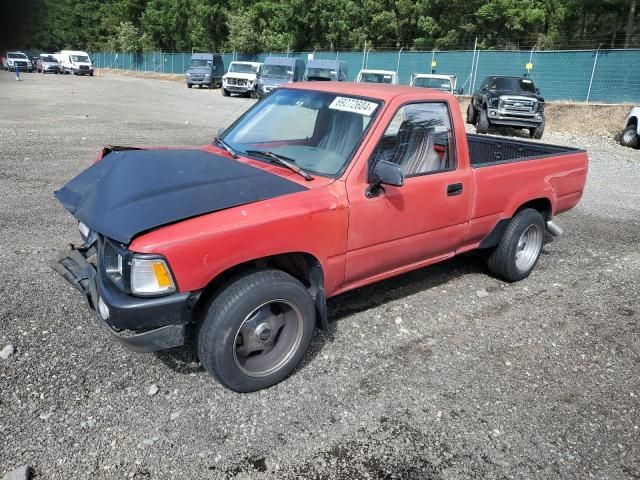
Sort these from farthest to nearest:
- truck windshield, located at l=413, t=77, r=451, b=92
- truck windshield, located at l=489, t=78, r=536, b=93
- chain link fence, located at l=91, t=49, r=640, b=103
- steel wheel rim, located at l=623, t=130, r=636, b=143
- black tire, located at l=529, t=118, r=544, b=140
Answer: chain link fence, located at l=91, t=49, r=640, b=103 → truck windshield, located at l=413, t=77, r=451, b=92 → truck windshield, located at l=489, t=78, r=536, b=93 → black tire, located at l=529, t=118, r=544, b=140 → steel wheel rim, located at l=623, t=130, r=636, b=143

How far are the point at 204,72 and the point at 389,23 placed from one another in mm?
14068

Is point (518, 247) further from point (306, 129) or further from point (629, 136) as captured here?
point (629, 136)

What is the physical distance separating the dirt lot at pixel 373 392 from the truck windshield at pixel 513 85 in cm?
1282

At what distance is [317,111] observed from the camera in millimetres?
4051

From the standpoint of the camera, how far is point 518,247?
16.5 ft

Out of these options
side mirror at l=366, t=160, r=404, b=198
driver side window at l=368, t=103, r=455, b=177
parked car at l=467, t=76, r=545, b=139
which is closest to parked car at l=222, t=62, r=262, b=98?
parked car at l=467, t=76, r=545, b=139

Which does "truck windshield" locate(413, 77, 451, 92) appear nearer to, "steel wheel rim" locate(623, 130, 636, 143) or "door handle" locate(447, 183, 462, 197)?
"steel wheel rim" locate(623, 130, 636, 143)

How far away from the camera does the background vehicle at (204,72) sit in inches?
1378

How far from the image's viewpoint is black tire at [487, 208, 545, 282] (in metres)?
4.80

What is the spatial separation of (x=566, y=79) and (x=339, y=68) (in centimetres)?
1063

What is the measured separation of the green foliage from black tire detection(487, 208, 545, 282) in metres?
16.8

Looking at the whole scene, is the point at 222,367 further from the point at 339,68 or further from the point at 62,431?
the point at 339,68

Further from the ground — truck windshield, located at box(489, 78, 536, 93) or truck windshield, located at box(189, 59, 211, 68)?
truck windshield, located at box(189, 59, 211, 68)

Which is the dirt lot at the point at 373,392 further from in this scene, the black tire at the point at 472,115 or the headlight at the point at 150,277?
the black tire at the point at 472,115
